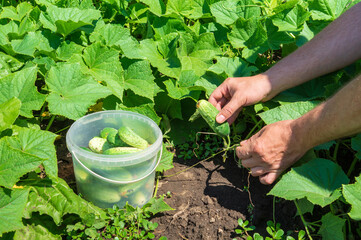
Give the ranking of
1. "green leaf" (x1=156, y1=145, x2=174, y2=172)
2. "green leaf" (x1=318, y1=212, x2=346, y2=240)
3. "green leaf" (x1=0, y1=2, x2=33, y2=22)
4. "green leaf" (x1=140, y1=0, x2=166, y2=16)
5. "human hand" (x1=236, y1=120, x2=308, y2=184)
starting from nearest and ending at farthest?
"green leaf" (x1=318, y1=212, x2=346, y2=240) → "human hand" (x1=236, y1=120, x2=308, y2=184) → "green leaf" (x1=156, y1=145, x2=174, y2=172) → "green leaf" (x1=0, y1=2, x2=33, y2=22) → "green leaf" (x1=140, y1=0, x2=166, y2=16)

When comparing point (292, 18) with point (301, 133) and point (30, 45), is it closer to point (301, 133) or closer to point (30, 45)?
point (301, 133)

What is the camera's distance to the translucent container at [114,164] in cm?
258

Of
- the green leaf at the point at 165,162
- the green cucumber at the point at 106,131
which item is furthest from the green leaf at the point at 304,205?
the green cucumber at the point at 106,131

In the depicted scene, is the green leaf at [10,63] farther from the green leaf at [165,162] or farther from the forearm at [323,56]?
the forearm at [323,56]

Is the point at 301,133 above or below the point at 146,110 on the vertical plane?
above

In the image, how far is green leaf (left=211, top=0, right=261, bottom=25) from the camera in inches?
151

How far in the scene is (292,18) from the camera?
3566mm

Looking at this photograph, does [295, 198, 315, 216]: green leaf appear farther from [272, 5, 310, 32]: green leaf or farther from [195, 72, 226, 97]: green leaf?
[272, 5, 310, 32]: green leaf

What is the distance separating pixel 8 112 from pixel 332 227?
217 cm

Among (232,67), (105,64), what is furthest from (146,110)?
(232,67)

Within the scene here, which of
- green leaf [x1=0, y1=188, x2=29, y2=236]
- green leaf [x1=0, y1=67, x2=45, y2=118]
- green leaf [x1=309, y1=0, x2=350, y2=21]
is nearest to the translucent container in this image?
green leaf [x1=0, y1=67, x2=45, y2=118]

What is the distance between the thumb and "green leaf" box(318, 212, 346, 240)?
960mm

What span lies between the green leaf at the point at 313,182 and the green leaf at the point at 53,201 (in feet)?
4.07

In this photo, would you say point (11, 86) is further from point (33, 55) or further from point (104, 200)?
point (104, 200)
